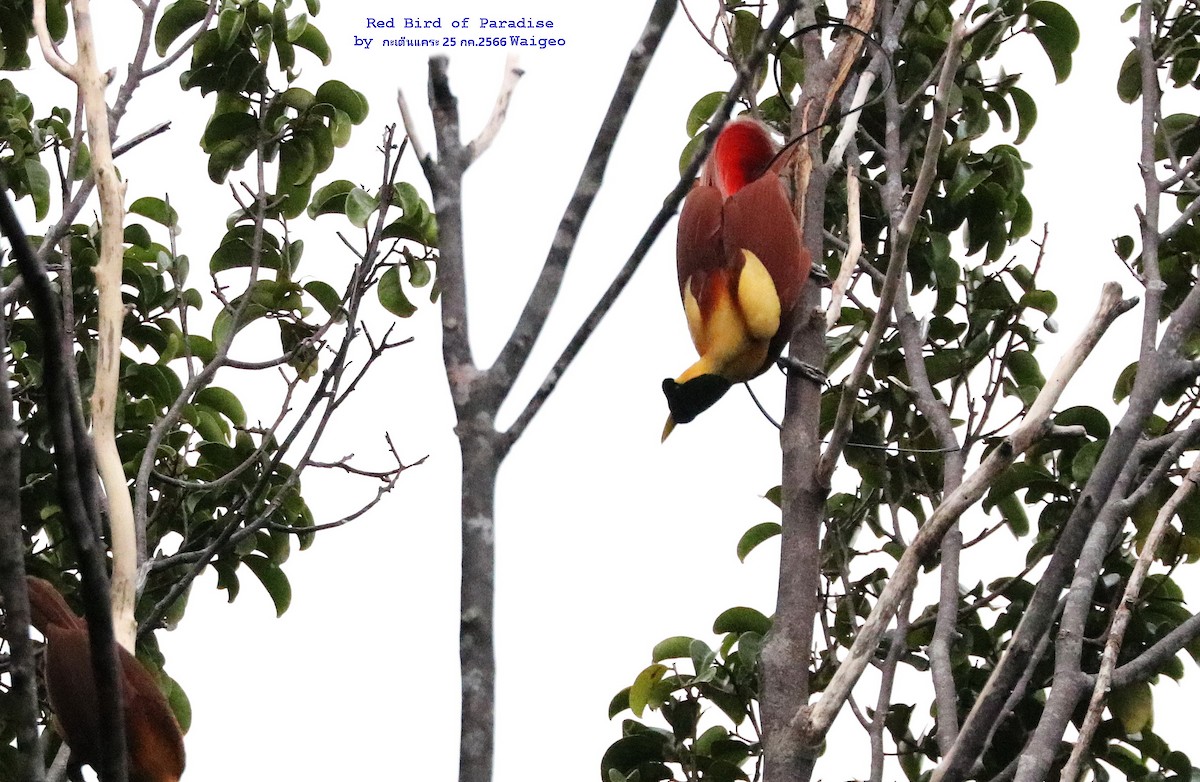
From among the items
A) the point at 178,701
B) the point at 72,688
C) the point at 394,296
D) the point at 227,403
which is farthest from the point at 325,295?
the point at 72,688

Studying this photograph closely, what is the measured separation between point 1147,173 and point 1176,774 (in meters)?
1.19

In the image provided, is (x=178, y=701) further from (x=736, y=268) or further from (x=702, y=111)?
(x=702, y=111)

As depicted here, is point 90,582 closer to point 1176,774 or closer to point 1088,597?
point 1088,597

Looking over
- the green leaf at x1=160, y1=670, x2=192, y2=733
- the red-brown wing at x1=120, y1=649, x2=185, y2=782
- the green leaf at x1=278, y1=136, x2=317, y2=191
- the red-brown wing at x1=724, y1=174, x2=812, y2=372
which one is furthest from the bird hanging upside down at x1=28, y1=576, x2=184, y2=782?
the red-brown wing at x1=724, y1=174, x2=812, y2=372

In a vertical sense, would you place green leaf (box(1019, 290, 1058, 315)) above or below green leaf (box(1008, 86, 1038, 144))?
below

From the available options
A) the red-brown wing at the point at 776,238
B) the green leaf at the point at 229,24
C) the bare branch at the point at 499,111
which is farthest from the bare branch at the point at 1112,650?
the green leaf at the point at 229,24

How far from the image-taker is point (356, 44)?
5.67 feet

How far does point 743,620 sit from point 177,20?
6.00 ft

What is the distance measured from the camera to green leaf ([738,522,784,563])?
9.25 feet

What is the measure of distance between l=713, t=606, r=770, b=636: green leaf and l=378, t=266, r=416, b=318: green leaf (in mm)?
958

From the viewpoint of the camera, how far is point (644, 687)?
260 centimetres

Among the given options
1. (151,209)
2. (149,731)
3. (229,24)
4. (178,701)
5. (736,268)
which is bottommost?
(149,731)

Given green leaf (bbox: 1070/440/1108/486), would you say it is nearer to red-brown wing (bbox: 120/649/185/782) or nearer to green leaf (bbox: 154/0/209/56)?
red-brown wing (bbox: 120/649/185/782)

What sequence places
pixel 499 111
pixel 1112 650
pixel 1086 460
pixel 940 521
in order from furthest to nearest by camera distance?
pixel 1086 460
pixel 1112 650
pixel 940 521
pixel 499 111
